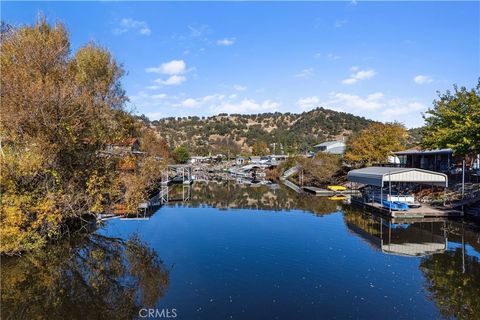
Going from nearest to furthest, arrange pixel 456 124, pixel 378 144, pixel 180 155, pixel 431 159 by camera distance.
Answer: pixel 456 124 → pixel 431 159 → pixel 378 144 → pixel 180 155

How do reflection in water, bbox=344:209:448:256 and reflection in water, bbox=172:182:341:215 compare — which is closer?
reflection in water, bbox=344:209:448:256

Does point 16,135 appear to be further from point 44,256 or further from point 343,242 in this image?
point 343,242

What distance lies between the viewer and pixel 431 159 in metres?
47.1

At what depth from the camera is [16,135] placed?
18031 millimetres

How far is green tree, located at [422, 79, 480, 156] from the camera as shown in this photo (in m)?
25.9

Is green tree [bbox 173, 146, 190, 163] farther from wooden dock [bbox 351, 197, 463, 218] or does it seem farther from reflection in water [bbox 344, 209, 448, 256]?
wooden dock [bbox 351, 197, 463, 218]

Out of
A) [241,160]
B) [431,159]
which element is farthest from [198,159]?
[431,159]

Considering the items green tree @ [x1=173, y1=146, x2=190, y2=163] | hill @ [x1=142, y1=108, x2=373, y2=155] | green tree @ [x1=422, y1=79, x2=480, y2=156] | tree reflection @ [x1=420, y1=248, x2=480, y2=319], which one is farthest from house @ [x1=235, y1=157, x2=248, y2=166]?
tree reflection @ [x1=420, y1=248, x2=480, y2=319]

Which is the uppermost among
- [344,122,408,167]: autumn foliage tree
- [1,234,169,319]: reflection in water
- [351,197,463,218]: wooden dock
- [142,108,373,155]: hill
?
[142,108,373,155]: hill

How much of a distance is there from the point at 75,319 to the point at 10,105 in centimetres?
1108

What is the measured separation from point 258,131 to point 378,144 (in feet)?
324

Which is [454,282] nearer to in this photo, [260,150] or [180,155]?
[180,155]

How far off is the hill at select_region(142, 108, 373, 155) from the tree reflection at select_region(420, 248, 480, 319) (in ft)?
298

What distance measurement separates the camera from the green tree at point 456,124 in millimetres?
25891
